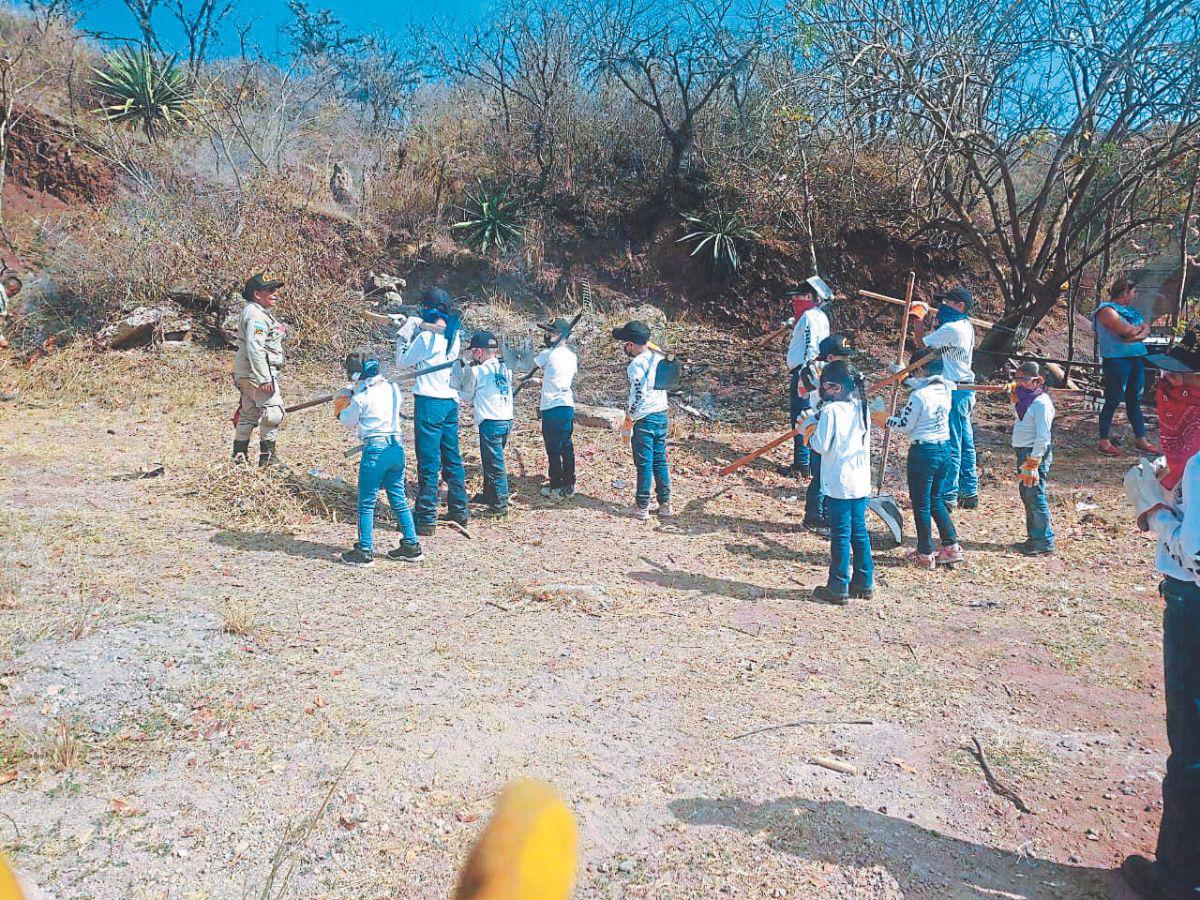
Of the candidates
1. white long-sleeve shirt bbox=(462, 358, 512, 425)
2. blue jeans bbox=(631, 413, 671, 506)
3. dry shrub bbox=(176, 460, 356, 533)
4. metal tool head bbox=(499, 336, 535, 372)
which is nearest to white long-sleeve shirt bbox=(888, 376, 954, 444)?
blue jeans bbox=(631, 413, 671, 506)

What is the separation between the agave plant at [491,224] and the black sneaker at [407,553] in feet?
31.3

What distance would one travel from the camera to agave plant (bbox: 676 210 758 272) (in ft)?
48.2

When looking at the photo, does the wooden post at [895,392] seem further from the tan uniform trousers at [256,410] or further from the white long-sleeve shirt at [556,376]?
the tan uniform trousers at [256,410]

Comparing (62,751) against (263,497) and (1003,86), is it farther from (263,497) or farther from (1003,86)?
(1003,86)

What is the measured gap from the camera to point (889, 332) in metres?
14.3

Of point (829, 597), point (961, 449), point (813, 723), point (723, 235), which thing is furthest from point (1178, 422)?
point (723, 235)

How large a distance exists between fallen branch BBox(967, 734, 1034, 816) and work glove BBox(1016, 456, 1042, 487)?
11.1 ft

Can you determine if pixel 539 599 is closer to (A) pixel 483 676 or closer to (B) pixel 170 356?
(A) pixel 483 676

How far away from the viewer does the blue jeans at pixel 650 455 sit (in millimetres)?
7852

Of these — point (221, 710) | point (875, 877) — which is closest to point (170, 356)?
point (221, 710)

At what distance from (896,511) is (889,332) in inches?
301

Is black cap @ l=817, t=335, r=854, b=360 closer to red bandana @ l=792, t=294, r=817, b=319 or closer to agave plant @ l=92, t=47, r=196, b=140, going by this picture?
red bandana @ l=792, t=294, r=817, b=319

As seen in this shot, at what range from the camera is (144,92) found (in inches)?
612

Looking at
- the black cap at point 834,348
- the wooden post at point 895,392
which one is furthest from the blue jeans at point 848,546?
the wooden post at point 895,392
